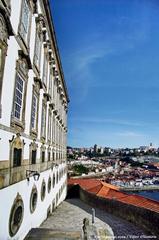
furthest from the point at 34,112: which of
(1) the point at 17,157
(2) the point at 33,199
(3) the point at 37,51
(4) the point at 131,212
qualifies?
(4) the point at 131,212

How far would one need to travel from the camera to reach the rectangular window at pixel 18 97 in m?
8.79

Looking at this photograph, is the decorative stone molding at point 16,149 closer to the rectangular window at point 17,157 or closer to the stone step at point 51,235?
the rectangular window at point 17,157

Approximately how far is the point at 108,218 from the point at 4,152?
1185 cm

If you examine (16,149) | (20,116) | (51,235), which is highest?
(20,116)

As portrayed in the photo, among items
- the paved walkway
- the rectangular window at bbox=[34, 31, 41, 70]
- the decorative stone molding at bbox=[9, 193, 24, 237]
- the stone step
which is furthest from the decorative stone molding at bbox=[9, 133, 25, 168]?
the paved walkway

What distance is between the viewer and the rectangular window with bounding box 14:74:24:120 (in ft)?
28.8

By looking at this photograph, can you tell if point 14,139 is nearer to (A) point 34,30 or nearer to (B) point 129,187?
(A) point 34,30

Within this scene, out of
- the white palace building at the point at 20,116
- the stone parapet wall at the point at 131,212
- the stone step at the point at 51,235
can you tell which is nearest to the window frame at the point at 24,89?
the white palace building at the point at 20,116

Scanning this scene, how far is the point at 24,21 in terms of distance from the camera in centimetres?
988

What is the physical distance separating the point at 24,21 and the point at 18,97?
10.9 feet

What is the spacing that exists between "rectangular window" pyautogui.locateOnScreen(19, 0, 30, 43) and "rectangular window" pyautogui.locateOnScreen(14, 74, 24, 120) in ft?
5.90

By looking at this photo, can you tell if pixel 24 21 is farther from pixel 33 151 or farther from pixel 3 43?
pixel 33 151

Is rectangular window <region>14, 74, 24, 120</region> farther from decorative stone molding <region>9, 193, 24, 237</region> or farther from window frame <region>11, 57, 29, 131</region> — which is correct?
decorative stone molding <region>9, 193, 24, 237</region>

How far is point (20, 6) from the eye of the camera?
29.3 feet
